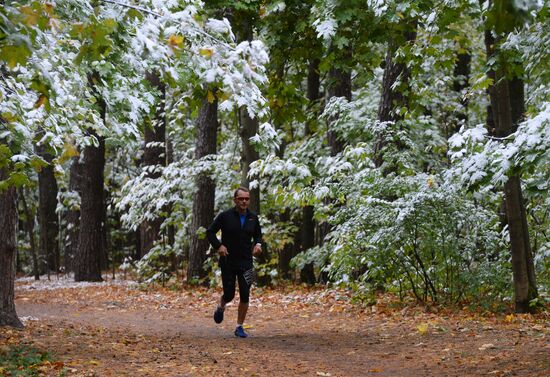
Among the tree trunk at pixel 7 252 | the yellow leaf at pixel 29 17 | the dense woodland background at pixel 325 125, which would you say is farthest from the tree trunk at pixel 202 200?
the yellow leaf at pixel 29 17

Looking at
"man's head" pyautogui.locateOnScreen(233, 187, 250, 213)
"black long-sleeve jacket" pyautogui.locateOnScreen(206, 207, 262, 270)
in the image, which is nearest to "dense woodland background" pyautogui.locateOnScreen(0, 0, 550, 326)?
"man's head" pyautogui.locateOnScreen(233, 187, 250, 213)

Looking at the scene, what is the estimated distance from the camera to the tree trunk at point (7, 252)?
9.81 meters

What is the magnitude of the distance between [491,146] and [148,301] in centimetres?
1075

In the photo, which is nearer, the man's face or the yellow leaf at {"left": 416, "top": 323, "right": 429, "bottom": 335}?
the yellow leaf at {"left": 416, "top": 323, "right": 429, "bottom": 335}

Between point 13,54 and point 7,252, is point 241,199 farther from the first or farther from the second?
point 13,54

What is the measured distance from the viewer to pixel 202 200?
18.5 metres

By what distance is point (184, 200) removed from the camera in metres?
19.8

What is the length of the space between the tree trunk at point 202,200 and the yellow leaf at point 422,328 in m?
9.08

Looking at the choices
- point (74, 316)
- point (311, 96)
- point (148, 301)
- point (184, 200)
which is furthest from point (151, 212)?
point (74, 316)

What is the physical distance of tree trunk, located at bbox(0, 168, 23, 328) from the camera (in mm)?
9812

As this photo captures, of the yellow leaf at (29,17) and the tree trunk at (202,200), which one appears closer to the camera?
the yellow leaf at (29,17)

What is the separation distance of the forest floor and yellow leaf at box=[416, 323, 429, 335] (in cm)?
1

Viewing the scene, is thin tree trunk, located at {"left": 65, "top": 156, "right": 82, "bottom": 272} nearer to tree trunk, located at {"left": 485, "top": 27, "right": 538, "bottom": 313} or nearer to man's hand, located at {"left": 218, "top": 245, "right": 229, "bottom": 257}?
man's hand, located at {"left": 218, "top": 245, "right": 229, "bottom": 257}

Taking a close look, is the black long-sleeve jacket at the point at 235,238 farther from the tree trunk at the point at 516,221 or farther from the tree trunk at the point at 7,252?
the tree trunk at the point at 516,221
